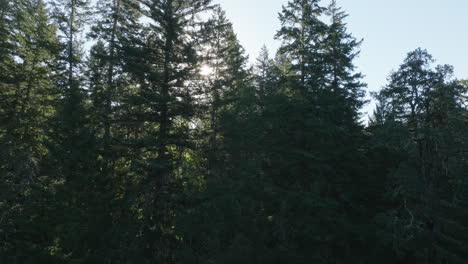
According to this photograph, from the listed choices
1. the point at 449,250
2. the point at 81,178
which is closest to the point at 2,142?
the point at 81,178

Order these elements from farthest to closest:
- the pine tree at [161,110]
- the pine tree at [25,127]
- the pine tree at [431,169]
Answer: the pine tree at [431,169] → the pine tree at [161,110] → the pine tree at [25,127]

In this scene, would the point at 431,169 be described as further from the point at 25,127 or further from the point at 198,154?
the point at 25,127

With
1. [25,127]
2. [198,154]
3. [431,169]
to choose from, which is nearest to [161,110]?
[198,154]

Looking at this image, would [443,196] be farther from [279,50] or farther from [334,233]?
[279,50]

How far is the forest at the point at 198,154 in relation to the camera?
12867 mm

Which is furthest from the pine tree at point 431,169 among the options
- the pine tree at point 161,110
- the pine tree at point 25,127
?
the pine tree at point 25,127

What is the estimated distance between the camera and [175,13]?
599 inches

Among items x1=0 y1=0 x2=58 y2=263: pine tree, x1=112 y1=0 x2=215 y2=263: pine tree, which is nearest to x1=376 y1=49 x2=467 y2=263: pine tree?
x1=112 y1=0 x2=215 y2=263: pine tree

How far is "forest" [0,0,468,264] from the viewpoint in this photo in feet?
42.2

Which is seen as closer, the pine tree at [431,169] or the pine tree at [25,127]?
the pine tree at [25,127]

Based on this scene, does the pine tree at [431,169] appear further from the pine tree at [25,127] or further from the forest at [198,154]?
the pine tree at [25,127]

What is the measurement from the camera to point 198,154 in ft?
49.8

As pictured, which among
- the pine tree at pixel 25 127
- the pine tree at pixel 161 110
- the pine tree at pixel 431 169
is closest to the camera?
the pine tree at pixel 25 127

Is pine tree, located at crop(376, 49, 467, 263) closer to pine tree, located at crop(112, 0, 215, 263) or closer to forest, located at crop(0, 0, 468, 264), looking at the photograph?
forest, located at crop(0, 0, 468, 264)
